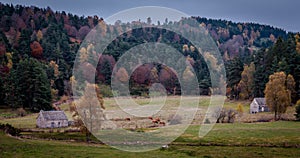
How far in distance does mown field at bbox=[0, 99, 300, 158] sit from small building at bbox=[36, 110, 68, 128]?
1291 centimetres

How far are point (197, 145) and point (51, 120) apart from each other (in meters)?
32.6

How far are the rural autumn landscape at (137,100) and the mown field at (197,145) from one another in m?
0.11

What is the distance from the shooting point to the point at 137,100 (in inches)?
4181

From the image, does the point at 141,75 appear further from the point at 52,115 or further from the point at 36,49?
the point at 52,115

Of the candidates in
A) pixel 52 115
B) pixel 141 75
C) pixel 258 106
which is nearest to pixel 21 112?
pixel 52 115

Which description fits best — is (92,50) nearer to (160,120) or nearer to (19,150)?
(160,120)

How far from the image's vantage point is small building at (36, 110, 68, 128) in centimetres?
6350

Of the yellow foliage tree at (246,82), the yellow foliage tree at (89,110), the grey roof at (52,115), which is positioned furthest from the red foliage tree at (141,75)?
the yellow foliage tree at (89,110)

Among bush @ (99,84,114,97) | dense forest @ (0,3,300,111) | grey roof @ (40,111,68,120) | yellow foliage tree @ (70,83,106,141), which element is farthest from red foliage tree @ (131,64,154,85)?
yellow foliage tree @ (70,83,106,141)

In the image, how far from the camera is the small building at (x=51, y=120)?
208 ft

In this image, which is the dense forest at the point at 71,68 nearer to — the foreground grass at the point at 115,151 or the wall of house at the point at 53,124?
the wall of house at the point at 53,124

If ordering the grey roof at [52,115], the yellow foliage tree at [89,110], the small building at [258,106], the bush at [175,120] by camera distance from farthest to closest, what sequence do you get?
1. the small building at [258,106]
2. the bush at [175,120]
3. the grey roof at [52,115]
4. the yellow foliage tree at [89,110]

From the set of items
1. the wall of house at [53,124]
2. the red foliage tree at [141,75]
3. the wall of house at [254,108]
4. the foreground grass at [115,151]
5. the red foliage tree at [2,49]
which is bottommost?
the foreground grass at [115,151]

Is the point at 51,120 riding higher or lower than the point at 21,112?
lower
